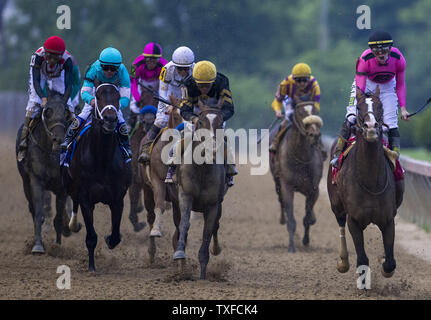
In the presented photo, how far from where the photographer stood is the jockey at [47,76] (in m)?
11.9

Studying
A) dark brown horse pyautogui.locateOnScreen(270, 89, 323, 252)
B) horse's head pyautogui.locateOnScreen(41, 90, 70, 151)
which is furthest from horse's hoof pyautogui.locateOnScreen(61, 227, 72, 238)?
dark brown horse pyautogui.locateOnScreen(270, 89, 323, 252)

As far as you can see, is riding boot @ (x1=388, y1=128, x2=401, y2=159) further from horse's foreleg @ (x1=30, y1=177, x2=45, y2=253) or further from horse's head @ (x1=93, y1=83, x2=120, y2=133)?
horse's foreleg @ (x1=30, y1=177, x2=45, y2=253)

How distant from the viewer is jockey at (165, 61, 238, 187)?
9.97 meters

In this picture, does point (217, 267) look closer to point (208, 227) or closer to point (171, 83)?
point (208, 227)

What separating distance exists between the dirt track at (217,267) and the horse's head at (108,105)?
1.70m

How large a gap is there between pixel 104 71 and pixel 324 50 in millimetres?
34774

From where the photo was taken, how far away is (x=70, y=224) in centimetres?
1195

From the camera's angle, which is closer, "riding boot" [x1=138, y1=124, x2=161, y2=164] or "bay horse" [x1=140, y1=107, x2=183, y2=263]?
"bay horse" [x1=140, y1=107, x2=183, y2=263]

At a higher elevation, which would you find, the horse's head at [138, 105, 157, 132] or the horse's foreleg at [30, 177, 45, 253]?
the horse's head at [138, 105, 157, 132]

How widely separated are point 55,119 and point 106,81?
2.87 ft

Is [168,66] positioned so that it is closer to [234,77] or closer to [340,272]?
[340,272]

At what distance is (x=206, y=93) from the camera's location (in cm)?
1022

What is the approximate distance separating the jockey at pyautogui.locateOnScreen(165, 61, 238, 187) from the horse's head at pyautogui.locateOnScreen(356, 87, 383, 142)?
55.8 inches

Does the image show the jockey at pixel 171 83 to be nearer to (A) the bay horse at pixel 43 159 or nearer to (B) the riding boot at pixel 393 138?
(A) the bay horse at pixel 43 159
